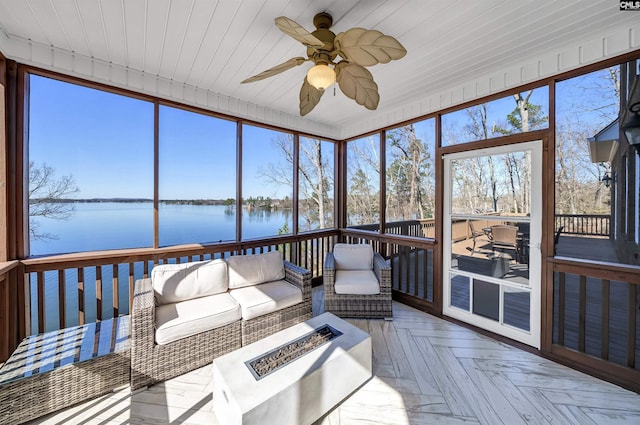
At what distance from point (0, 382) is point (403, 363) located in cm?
296

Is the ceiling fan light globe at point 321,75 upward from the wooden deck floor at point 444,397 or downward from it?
upward

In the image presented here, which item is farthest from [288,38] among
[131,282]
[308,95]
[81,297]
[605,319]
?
[605,319]

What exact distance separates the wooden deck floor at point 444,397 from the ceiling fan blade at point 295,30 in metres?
2.57

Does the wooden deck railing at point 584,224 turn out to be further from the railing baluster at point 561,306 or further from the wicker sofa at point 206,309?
the wicker sofa at point 206,309

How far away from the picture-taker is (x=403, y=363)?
2350 mm

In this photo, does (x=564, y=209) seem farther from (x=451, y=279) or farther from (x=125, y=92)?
(x=125, y=92)

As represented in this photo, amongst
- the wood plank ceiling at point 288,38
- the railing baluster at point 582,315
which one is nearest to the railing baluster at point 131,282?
the wood plank ceiling at point 288,38

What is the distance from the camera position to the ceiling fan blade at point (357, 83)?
6.09ft

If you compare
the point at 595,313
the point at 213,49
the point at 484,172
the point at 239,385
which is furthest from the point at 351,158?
the point at 239,385

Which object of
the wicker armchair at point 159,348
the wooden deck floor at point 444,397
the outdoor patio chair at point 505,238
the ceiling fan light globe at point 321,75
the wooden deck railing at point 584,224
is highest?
the ceiling fan light globe at point 321,75

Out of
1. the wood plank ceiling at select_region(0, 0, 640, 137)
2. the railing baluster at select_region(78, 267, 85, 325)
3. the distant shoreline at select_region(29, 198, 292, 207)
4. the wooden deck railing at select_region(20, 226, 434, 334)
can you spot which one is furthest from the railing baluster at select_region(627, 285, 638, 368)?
the railing baluster at select_region(78, 267, 85, 325)

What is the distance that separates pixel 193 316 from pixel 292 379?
1191 mm

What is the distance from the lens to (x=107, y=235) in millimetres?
2719

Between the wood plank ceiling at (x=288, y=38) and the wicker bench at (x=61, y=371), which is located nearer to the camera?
the wicker bench at (x=61, y=371)
